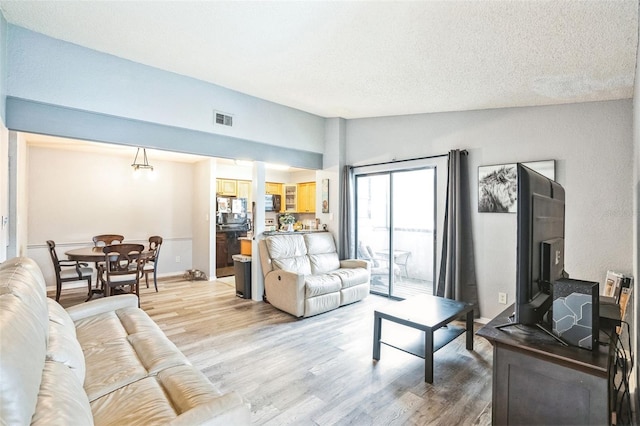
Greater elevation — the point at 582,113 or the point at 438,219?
the point at 582,113

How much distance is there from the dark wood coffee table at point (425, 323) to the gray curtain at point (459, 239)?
82 cm

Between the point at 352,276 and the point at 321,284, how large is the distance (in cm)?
60

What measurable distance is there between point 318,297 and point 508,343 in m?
2.75

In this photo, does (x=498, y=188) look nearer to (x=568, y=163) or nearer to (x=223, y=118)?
(x=568, y=163)

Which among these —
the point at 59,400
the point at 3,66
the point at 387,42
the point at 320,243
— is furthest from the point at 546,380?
the point at 3,66

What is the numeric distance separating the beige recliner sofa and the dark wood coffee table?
167 centimetres

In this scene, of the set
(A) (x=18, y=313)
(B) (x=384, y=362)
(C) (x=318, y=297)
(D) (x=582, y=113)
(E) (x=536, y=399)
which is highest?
(D) (x=582, y=113)

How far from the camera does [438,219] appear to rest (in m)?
4.18

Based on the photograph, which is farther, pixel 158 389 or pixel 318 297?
pixel 318 297

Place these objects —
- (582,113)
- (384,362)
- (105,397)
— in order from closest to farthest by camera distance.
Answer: (105,397) < (384,362) < (582,113)

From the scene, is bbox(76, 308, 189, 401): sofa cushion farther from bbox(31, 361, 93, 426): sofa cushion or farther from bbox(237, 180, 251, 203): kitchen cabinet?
bbox(237, 180, 251, 203): kitchen cabinet

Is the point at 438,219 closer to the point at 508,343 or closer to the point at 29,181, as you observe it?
the point at 508,343

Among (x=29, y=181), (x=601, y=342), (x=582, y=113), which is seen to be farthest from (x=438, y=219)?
(x=29, y=181)

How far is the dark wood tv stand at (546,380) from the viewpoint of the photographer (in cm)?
121
